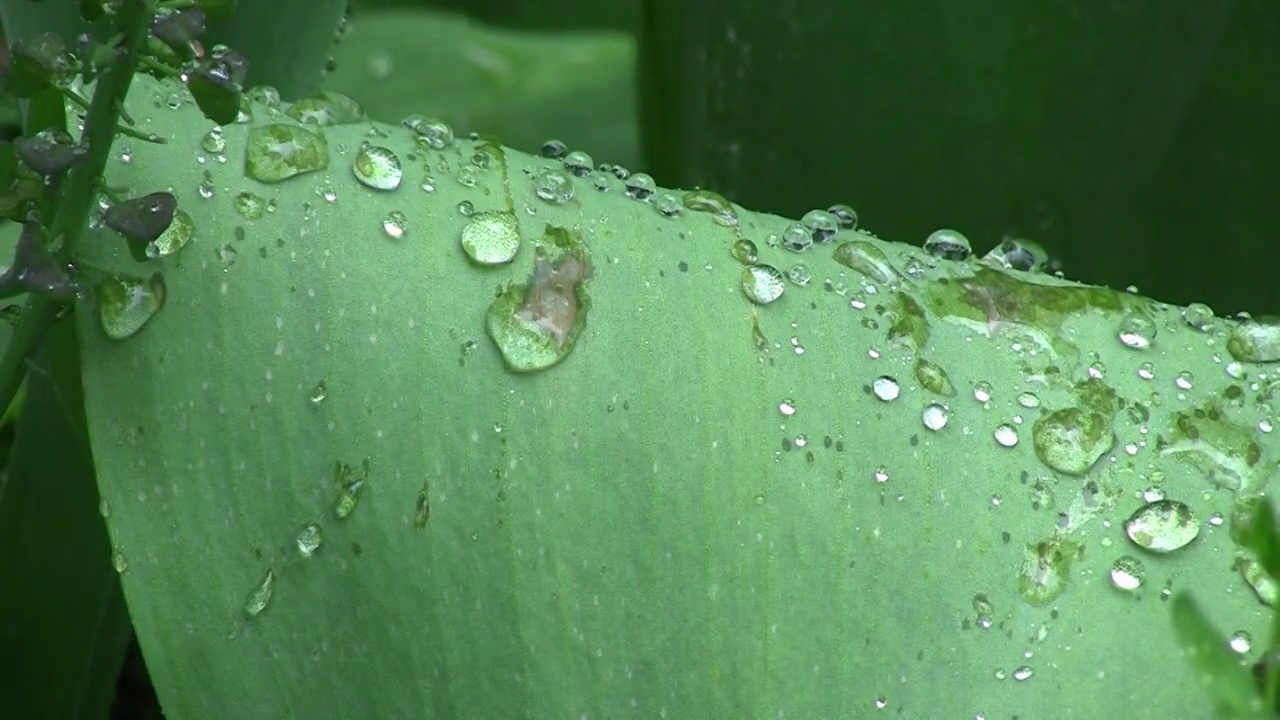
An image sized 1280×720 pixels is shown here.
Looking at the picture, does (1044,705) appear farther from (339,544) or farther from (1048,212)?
(1048,212)

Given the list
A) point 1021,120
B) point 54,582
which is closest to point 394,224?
point 54,582

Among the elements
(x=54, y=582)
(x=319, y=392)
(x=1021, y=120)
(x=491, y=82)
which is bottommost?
(x=54, y=582)

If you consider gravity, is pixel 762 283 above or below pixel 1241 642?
above

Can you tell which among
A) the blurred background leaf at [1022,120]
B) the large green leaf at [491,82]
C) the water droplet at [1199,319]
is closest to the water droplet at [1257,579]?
the water droplet at [1199,319]

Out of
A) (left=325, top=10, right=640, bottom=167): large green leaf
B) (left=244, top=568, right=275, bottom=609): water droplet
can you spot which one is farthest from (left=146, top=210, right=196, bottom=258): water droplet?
(left=325, top=10, right=640, bottom=167): large green leaf

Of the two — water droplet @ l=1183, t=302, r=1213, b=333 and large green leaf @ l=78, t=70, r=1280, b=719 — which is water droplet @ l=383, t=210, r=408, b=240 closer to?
large green leaf @ l=78, t=70, r=1280, b=719

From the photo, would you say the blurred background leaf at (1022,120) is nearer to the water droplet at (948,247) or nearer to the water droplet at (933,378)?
the water droplet at (948,247)

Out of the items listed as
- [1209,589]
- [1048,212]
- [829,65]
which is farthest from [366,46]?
[1209,589]

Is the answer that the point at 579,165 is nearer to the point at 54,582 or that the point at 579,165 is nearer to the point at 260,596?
the point at 260,596
